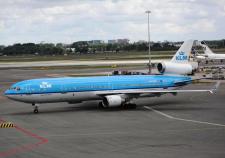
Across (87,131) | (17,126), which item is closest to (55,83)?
(17,126)

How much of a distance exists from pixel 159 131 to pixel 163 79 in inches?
637

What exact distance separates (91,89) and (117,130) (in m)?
12.3

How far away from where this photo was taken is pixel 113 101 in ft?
148

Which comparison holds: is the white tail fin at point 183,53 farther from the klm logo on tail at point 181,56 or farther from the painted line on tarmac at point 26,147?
the painted line on tarmac at point 26,147

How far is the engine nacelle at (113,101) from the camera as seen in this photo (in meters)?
45.0

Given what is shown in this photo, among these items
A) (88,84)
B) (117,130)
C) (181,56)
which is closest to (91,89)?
(88,84)

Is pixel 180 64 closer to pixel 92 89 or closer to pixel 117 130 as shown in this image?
pixel 92 89

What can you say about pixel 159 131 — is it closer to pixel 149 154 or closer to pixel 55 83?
pixel 149 154

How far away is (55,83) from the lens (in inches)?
1766

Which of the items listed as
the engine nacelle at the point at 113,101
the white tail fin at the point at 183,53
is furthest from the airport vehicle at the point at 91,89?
the white tail fin at the point at 183,53

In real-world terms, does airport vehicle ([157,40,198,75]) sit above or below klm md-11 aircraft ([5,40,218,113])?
above

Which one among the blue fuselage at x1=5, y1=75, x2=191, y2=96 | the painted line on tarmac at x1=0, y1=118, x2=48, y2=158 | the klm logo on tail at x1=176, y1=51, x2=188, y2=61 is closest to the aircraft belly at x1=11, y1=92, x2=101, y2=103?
the blue fuselage at x1=5, y1=75, x2=191, y2=96

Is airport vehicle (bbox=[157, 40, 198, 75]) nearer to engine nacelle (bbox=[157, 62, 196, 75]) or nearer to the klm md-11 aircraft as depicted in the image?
engine nacelle (bbox=[157, 62, 196, 75])

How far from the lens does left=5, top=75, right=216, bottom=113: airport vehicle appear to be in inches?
1725
